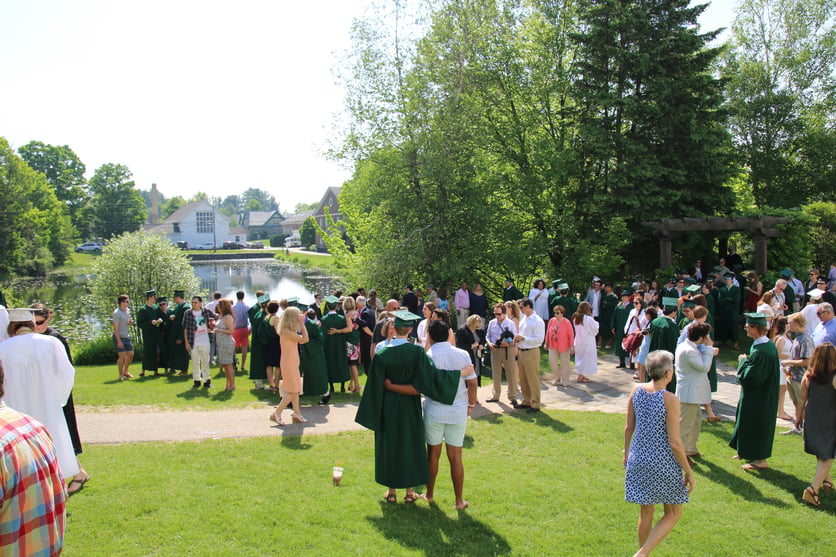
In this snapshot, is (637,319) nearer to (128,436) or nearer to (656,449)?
(656,449)

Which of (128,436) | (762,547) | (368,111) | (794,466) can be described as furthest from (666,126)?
(128,436)

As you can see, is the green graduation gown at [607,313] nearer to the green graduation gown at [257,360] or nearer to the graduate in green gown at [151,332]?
the green graduation gown at [257,360]

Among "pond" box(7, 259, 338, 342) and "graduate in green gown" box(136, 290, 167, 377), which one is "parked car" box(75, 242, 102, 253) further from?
"graduate in green gown" box(136, 290, 167, 377)

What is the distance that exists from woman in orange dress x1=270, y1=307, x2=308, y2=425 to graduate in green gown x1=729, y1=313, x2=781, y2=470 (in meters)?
5.98

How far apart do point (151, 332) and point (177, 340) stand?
2.34 ft

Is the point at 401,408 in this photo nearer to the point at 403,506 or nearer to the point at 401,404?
the point at 401,404

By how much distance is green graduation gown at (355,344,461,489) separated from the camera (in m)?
5.94

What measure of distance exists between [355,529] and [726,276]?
1410 cm

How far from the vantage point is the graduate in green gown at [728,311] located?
15.5 meters

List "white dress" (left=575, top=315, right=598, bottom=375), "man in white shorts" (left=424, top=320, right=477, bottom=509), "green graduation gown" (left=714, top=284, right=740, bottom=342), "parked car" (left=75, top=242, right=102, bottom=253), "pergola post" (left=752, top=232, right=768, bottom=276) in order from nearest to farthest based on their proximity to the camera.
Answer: "man in white shorts" (left=424, top=320, right=477, bottom=509), "white dress" (left=575, top=315, right=598, bottom=375), "green graduation gown" (left=714, top=284, right=740, bottom=342), "pergola post" (left=752, top=232, right=768, bottom=276), "parked car" (left=75, top=242, right=102, bottom=253)

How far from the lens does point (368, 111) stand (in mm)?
20031

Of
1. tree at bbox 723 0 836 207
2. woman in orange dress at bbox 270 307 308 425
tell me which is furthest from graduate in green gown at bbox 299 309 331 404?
tree at bbox 723 0 836 207

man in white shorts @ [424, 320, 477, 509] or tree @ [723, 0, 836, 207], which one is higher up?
tree @ [723, 0, 836, 207]

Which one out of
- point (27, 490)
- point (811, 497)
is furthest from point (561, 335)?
point (27, 490)
